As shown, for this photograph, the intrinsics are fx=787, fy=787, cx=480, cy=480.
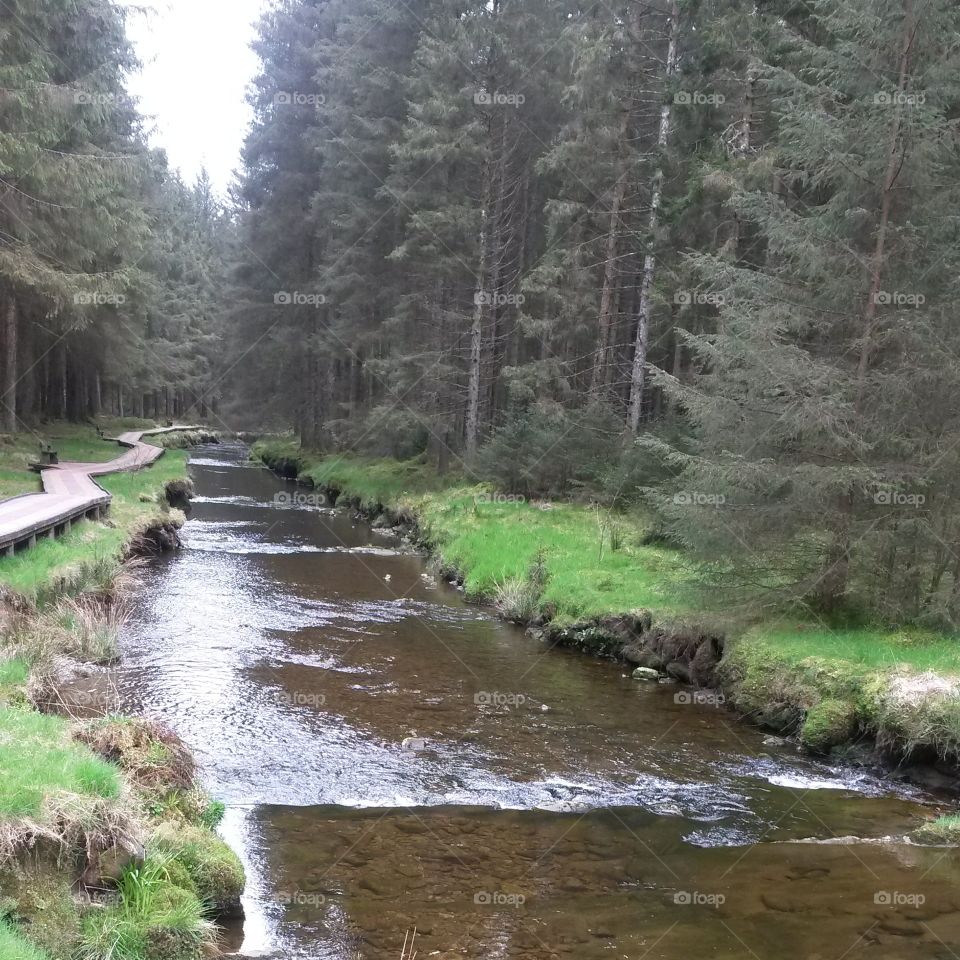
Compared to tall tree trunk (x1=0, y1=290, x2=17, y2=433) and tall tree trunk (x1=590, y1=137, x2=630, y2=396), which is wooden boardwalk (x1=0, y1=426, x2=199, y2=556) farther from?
tall tree trunk (x1=590, y1=137, x2=630, y2=396)

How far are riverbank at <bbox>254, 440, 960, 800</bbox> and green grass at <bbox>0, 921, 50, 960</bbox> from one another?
26.6ft

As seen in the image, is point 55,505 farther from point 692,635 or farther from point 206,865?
point 692,635

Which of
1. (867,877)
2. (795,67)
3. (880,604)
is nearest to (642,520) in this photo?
A: (880,604)

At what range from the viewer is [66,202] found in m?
22.0

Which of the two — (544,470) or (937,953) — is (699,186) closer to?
(544,470)

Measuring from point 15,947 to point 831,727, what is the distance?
8300mm

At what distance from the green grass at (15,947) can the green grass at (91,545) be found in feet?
25.0

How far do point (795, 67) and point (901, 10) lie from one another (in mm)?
6437

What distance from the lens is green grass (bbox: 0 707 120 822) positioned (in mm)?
4695

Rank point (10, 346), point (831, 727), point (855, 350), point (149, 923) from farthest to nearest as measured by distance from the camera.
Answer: point (10, 346)
point (855, 350)
point (831, 727)
point (149, 923)

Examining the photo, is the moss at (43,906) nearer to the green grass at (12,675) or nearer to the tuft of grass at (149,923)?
the tuft of grass at (149,923)

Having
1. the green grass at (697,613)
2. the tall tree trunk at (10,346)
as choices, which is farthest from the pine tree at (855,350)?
the tall tree trunk at (10,346)

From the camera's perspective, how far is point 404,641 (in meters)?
12.8

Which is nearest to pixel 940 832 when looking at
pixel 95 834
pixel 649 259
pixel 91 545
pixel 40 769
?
pixel 95 834
